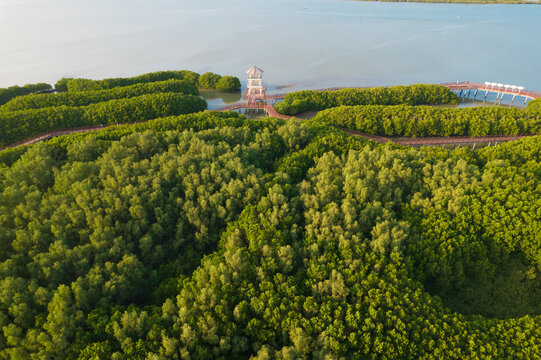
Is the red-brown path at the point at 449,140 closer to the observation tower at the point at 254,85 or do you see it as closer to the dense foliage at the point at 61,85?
the observation tower at the point at 254,85

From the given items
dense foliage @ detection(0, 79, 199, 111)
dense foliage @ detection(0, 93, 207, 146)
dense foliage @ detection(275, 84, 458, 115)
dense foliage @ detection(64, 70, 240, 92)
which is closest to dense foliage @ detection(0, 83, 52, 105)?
dense foliage @ detection(64, 70, 240, 92)

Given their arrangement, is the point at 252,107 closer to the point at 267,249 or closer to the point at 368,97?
the point at 368,97

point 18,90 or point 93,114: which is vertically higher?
point 18,90

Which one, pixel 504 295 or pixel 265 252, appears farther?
pixel 504 295

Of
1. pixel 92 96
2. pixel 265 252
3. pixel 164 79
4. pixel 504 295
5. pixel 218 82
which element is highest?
pixel 164 79

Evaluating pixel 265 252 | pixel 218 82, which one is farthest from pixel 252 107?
pixel 265 252

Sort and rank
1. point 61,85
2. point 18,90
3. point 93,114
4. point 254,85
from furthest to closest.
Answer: point 254,85 → point 61,85 → point 18,90 → point 93,114

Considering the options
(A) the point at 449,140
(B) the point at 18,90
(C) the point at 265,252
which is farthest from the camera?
(B) the point at 18,90

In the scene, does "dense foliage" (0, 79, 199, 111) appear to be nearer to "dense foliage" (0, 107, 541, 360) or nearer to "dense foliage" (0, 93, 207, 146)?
"dense foliage" (0, 93, 207, 146)
